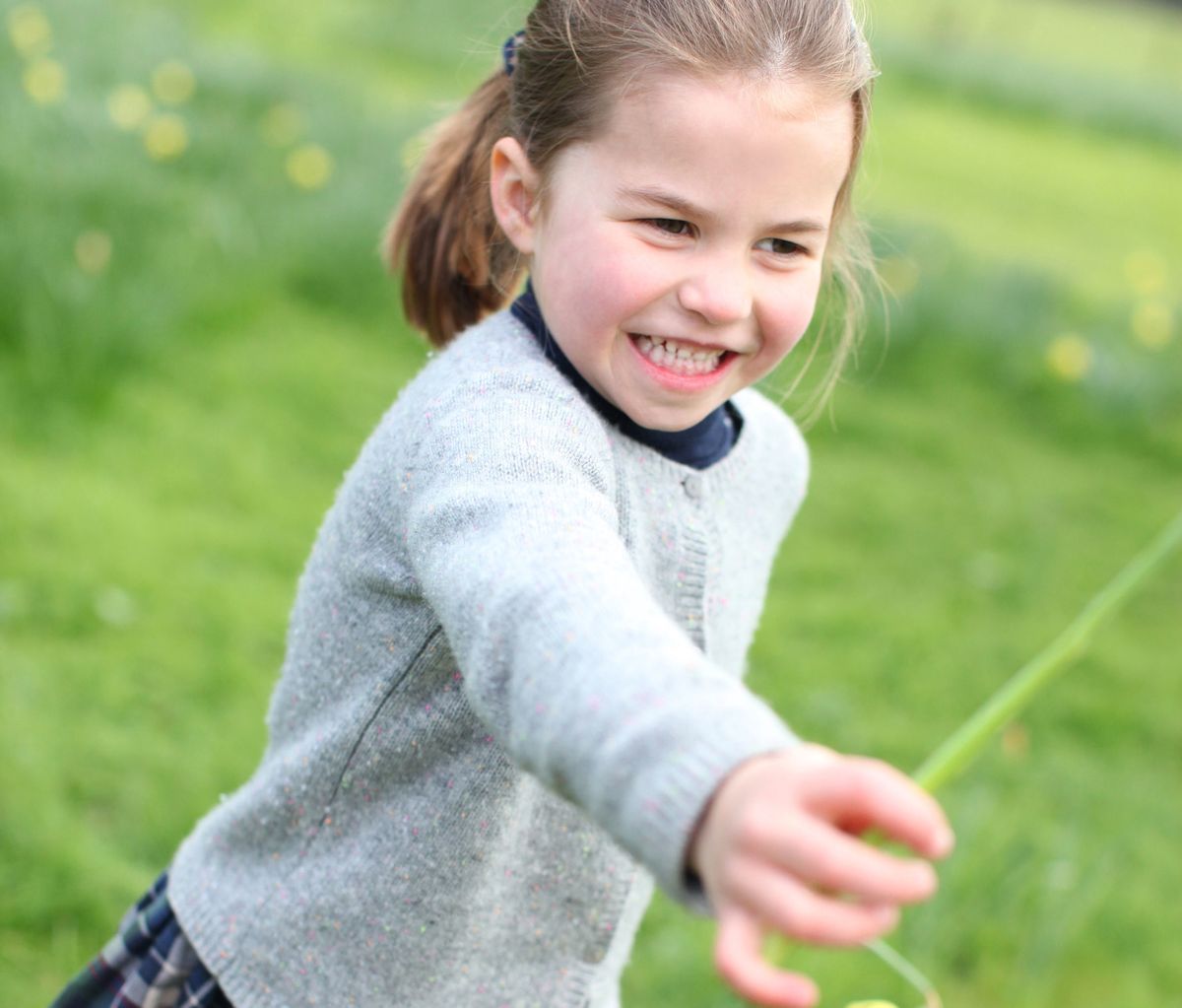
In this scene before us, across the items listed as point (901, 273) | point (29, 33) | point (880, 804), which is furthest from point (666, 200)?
point (29, 33)

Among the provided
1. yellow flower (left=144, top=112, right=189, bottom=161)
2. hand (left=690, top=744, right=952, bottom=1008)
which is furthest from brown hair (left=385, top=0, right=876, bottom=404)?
yellow flower (left=144, top=112, right=189, bottom=161)

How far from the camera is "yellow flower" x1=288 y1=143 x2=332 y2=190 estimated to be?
4.63 m

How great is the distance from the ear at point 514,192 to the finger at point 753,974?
0.84 meters

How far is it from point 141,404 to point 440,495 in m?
2.84

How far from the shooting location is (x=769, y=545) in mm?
1623

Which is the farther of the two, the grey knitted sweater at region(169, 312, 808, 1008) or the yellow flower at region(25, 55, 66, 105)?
the yellow flower at region(25, 55, 66, 105)

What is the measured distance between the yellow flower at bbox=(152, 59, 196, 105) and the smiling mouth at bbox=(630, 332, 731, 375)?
401 centimetres

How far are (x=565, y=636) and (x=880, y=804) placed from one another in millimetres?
241

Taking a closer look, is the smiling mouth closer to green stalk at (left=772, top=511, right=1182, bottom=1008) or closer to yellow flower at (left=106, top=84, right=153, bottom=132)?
green stalk at (left=772, top=511, right=1182, bottom=1008)

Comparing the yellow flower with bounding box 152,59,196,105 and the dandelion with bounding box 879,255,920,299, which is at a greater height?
the yellow flower with bounding box 152,59,196,105

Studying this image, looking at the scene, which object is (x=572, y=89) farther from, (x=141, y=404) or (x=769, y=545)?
(x=141, y=404)

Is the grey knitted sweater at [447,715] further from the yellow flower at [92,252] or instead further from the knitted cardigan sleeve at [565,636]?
the yellow flower at [92,252]

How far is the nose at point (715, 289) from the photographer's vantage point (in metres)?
1.24

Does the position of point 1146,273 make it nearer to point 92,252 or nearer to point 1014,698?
point 92,252
